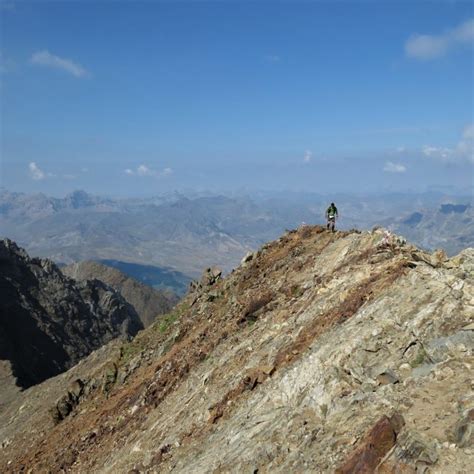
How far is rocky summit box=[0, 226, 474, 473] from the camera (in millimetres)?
14555

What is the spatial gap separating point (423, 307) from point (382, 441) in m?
6.36

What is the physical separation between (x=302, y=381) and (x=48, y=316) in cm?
9071

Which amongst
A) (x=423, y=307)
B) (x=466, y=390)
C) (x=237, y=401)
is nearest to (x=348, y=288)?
(x=423, y=307)

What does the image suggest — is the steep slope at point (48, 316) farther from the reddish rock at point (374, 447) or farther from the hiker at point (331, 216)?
the reddish rock at point (374, 447)

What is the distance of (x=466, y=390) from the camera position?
1469cm

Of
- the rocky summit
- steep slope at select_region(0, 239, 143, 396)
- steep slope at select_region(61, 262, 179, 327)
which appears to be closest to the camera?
the rocky summit

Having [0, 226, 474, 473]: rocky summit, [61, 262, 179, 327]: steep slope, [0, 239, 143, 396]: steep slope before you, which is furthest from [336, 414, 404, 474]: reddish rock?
[61, 262, 179, 327]: steep slope

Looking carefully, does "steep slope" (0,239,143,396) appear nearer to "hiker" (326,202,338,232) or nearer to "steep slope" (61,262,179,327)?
"hiker" (326,202,338,232)

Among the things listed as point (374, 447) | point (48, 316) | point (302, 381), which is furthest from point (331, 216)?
point (48, 316)

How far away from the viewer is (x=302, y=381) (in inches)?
717

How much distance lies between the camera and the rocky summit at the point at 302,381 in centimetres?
1455

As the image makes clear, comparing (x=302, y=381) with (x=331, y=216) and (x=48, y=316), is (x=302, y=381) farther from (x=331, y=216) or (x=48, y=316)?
(x=48, y=316)

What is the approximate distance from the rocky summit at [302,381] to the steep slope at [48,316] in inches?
1743

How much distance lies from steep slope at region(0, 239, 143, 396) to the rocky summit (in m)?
44.3
